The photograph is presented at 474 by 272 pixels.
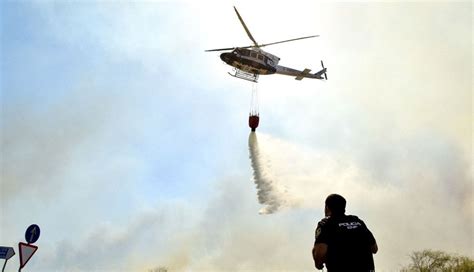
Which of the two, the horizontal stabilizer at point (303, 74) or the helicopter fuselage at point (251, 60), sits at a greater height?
the horizontal stabilizer at point (303, 74)

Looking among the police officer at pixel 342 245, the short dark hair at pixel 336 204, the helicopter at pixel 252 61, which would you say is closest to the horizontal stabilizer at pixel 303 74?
the helicopter at pixel 252 61

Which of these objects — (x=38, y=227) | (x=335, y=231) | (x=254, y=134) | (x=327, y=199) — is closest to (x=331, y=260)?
(x=335, y=231)

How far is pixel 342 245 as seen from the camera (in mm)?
5926

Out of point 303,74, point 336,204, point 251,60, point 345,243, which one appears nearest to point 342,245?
point 345,243

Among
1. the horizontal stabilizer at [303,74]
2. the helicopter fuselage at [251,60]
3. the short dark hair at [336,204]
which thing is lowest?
the short dark hair at [336,204]

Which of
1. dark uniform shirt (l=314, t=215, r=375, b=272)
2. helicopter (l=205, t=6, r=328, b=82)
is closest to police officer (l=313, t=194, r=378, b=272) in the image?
dark uniform shirt (l=314, t=215, r=375, b=272)

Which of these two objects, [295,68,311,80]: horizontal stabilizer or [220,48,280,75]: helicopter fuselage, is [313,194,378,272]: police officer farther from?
[295,68,311,80]: horizontal stabilizer

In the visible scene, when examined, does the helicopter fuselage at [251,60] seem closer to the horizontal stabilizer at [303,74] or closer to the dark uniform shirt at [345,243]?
the horizontal stabilizer at [303,74]

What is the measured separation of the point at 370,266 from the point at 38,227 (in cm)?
1224

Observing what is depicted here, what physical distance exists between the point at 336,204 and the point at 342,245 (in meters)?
0.58

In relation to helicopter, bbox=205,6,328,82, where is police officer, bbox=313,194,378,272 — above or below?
below

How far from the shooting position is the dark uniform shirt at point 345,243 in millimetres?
5898

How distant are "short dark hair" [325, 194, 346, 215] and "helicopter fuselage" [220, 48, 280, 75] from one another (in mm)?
38976

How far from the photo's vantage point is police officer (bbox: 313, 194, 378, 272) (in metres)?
5.90
